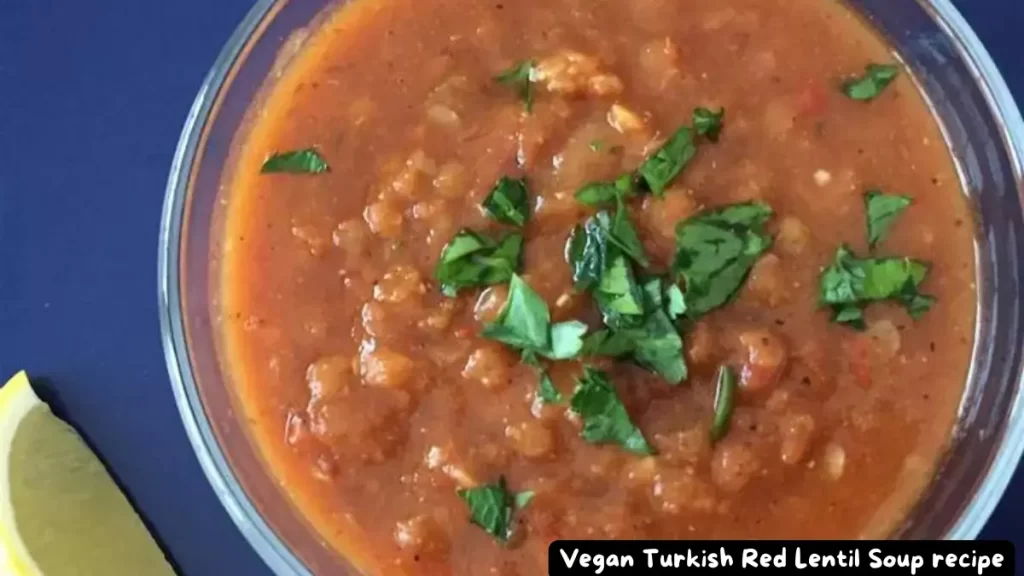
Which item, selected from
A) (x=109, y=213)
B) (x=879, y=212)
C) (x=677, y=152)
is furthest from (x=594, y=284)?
(x=109, y=213)

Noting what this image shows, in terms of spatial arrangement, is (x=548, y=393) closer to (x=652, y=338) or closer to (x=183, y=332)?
(x=652, y=338)

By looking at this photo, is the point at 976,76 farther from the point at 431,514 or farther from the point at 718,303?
the point at 431,514

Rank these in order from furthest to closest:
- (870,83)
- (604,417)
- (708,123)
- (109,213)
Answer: (109,213) → (870,83) → (708,123) → (604,417)

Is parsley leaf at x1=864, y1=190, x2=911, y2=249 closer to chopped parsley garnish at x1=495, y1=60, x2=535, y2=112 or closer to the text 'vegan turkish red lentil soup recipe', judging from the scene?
the text 'vegan turkish red lentil soup recipe'

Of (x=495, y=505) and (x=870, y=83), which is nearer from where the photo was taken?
(x=495, y=505)

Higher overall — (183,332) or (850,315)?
(850,315)

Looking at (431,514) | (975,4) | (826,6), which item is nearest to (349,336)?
(431,514)
